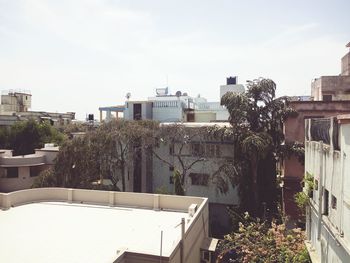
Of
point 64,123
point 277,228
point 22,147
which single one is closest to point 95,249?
point 277,228

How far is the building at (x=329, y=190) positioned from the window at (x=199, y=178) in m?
12.6

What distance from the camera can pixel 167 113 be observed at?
35156mm

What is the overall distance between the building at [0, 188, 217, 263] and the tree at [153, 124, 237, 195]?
22.7ft

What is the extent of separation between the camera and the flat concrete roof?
10509mm

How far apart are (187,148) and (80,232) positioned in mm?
13339

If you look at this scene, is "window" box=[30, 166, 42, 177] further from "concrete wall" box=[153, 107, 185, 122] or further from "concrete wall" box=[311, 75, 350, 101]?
"concrete wall" box=[311, 75, 350, 101]

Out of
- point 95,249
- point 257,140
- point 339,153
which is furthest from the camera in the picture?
point 257,140

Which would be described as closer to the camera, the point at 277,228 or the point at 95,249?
the point at 95,249

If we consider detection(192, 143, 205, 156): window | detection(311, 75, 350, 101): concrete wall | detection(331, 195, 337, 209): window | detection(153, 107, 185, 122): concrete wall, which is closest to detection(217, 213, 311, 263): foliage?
detection(331, 195, 337, 209): window

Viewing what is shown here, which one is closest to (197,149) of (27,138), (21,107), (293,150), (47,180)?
(293,150)

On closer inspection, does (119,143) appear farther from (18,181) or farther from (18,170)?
(18,181)

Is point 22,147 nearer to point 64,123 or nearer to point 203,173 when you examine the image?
point 64,123

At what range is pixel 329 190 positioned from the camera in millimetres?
→ 8578

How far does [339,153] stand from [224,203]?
1691 centimetres
